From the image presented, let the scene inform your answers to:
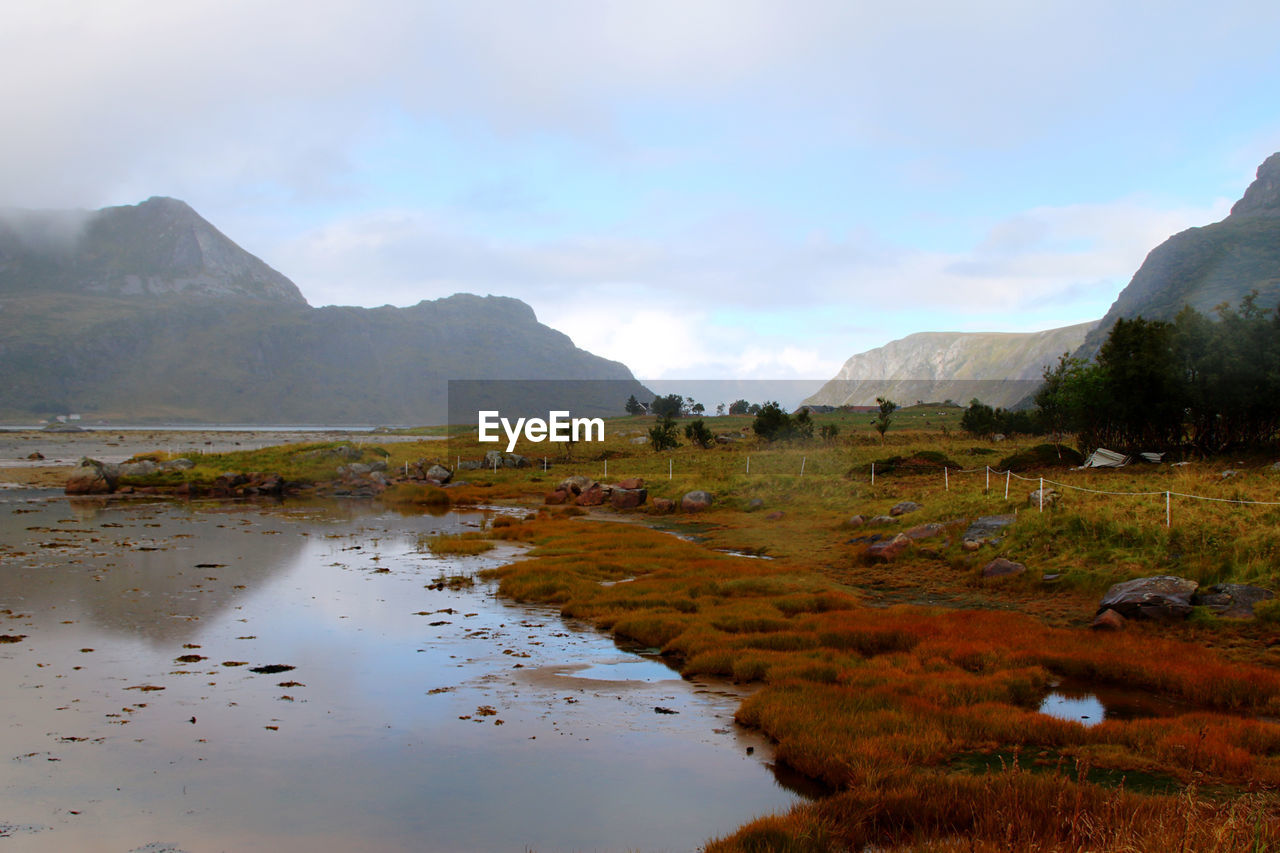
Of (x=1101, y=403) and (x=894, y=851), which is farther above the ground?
(x=1101, y=403)

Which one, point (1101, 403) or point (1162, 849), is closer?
point (1162, 849)

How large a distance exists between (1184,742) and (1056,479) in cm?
2816

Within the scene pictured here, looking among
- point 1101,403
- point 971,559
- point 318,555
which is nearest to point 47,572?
point 318,555

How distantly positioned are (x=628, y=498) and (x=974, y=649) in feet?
107

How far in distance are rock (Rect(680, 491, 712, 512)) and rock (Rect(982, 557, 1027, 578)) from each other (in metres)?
21.3

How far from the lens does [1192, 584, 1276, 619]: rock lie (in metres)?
16.3

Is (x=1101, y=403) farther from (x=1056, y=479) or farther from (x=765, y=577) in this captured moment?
(x=765, y=577)

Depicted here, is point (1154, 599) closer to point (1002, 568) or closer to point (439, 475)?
point (1002, 568)

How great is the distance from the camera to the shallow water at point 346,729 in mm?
9039

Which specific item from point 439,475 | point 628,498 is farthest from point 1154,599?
point 439,475

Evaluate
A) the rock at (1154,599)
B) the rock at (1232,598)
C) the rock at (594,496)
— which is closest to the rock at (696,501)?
the rock at (594,496)

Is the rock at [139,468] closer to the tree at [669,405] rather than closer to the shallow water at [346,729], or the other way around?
the shallow water at [346,729]

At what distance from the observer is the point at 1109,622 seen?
16.8m

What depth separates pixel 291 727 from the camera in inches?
481
